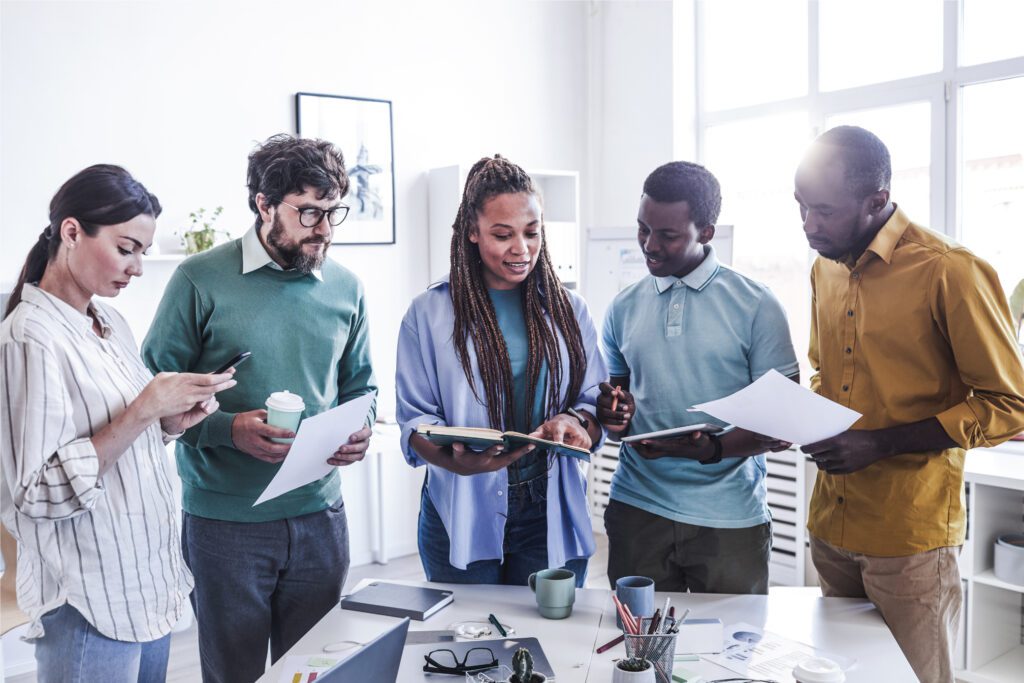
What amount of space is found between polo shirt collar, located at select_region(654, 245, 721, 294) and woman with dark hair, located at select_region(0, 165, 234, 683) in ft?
3.51

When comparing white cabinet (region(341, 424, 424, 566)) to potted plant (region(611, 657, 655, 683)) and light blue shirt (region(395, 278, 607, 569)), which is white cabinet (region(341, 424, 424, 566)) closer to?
light blue shirt (region(395, 278, 607, 569))

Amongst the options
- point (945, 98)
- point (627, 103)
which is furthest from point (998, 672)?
point (627, 103)

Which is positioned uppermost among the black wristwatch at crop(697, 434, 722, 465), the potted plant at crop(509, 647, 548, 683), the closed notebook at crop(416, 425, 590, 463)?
the closed notebook at crop(416, 425, 590, 463)

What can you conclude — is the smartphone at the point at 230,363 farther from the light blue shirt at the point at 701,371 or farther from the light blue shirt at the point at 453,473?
the light blue shirt at the point at 701,371

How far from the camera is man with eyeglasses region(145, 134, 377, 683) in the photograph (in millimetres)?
2023

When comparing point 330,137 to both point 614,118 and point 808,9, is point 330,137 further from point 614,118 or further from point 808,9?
point 808,9

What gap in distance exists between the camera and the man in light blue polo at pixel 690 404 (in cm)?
205

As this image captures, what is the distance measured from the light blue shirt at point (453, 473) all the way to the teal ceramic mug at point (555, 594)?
0.39 feet

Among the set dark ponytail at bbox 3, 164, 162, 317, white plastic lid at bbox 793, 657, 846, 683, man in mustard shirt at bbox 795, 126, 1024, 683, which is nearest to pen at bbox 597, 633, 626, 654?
white plastic lid at bbox 793, 657, 846, 683

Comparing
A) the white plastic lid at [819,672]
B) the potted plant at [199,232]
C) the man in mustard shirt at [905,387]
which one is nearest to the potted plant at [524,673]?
the white plastic lid at [819,672]

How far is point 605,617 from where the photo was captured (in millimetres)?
1853

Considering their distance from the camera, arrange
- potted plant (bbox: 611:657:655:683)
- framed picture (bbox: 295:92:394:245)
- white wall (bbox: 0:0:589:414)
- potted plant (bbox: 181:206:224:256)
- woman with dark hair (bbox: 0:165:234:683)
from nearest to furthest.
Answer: potted plant (bbox: 611:657:655:683), woman with dark hair (bbox: 0:165:234:683), white wall (bbox: 0:0:589:414), potted plant (bbox: 181:206:224:256), framed picture (bbox: 295:92:394:245)

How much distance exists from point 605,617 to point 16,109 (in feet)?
10.1

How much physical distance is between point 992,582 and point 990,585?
2.6 inches
